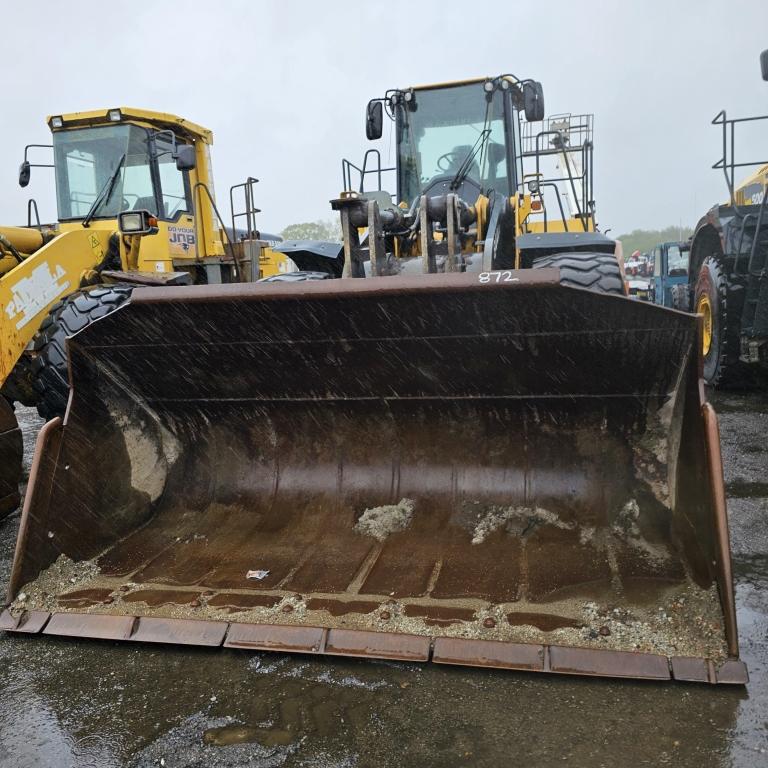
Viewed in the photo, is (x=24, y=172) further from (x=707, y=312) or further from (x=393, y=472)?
(x=707, y=312)

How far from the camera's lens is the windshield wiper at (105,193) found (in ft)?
22.0

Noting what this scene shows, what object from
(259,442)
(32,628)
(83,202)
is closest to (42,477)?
(32,628)

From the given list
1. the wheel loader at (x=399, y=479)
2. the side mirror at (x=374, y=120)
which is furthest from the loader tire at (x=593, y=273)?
the side mirror at (x=374, y=120)

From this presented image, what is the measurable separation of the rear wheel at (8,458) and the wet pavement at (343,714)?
1.89 meters

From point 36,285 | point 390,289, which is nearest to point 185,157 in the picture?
point 36,285

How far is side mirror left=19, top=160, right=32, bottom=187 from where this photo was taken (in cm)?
698

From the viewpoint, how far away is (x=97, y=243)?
19.2 feet

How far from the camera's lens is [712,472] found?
2510 millimetres

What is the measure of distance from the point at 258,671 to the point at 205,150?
6.79m

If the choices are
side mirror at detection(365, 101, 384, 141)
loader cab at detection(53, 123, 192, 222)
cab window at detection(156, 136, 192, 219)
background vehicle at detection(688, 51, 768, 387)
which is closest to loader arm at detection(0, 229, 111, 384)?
loader cab at detection(53, 123, 192, 222)

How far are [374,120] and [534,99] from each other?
1.28m

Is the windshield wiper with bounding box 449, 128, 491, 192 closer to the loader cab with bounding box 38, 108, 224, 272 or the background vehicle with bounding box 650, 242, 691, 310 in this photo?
the loader cab with bounding box 38, 108, 224, 272

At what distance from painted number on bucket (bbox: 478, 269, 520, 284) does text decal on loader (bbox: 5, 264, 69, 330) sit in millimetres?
3572

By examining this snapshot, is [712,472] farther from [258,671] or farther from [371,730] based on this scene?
[258,671]
